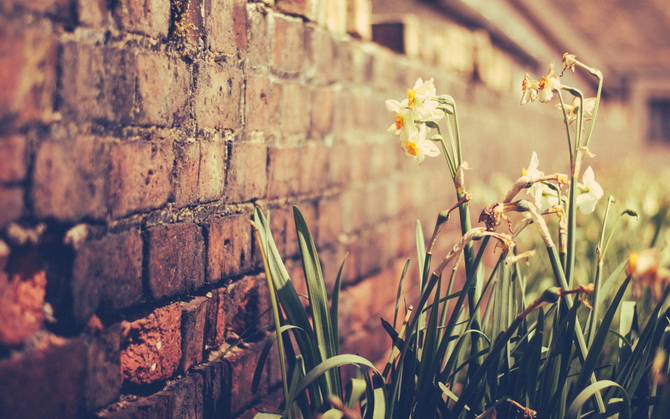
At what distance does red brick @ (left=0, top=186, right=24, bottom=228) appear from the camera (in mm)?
827

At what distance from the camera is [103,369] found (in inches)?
39.9

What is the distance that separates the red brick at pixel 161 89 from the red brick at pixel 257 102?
22cm

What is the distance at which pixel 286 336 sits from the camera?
1215mm

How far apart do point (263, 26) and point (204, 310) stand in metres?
0.63

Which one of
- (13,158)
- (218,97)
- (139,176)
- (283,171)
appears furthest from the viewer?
(283,171)

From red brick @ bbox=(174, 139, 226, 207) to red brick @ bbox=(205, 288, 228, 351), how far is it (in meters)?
0.19

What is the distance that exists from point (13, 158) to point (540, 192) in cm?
86

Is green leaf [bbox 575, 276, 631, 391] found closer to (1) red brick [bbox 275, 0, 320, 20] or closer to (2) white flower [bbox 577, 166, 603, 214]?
(2) white flower [bbox 577, 166, 603, 214]

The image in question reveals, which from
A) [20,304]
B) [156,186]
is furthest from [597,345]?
[20,304]

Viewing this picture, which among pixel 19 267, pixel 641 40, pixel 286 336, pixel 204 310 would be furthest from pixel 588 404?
pixel 641 40

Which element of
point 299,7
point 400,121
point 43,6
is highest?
point 299,7

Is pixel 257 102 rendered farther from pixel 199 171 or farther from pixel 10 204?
pixel 10 204

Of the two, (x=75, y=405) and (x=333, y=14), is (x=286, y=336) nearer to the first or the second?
(x=75, y=405)

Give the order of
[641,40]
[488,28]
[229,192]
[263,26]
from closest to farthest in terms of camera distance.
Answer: [229,192] → [263,26] → [488,28] → [641,40]
